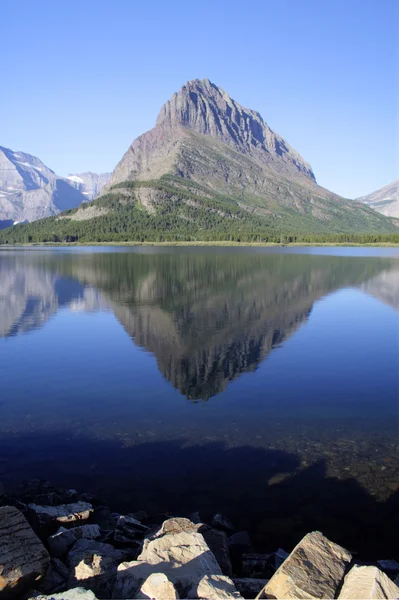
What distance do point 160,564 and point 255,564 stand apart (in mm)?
3255

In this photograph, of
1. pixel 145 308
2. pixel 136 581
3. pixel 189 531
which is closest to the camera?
pixel 136 581

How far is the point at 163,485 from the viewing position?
17.9 meters

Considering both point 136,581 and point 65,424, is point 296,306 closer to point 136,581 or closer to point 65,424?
point 65,424

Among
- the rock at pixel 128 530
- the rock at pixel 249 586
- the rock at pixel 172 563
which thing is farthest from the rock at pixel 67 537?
the rock at pixel 249 586

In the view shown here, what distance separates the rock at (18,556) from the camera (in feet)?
32.9

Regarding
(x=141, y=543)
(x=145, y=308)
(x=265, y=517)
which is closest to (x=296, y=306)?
(x=145, y=308)

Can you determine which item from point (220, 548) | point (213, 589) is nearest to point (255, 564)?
point (220, 548)

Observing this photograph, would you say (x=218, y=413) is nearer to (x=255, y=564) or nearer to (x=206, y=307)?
(x=255, y=564)

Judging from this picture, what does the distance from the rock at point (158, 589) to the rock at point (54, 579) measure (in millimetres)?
2350

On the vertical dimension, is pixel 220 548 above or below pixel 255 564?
above

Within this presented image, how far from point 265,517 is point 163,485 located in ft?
13.9

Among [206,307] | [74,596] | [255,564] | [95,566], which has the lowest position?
[255,564]

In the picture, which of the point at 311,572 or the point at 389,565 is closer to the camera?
the point at 311,572

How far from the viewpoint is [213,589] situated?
31.7 ft
